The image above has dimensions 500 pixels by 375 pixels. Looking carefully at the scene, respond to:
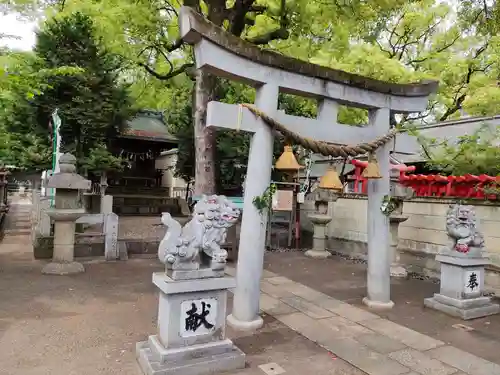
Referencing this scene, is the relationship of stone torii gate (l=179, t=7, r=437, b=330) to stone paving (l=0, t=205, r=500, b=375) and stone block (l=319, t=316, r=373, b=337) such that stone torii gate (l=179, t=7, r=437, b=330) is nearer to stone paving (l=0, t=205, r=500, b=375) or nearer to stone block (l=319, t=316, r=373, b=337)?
stone paving (l=0, t=205, r=500, b=375)

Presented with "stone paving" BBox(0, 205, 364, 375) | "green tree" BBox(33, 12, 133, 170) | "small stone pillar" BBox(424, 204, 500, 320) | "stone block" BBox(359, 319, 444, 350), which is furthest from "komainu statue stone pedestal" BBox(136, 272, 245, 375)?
"green tree" BBox(33, 12, 133, 170)

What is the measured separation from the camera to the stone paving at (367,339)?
469 centimetres

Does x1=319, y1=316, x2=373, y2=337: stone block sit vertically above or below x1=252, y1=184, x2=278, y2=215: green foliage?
below

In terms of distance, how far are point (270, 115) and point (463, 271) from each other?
4429 mm

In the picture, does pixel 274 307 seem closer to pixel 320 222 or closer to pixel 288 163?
pixel 288 163

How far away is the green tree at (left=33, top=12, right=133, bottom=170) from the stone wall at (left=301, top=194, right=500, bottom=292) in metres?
8.28

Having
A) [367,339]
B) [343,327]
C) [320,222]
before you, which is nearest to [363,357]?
[367,339]

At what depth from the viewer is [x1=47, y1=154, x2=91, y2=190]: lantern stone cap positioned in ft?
29.0

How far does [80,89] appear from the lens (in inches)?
535

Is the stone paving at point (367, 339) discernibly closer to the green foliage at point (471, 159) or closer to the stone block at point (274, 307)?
the stone block at point (274, 307)

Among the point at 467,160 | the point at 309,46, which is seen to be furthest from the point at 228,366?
the point at 309,46

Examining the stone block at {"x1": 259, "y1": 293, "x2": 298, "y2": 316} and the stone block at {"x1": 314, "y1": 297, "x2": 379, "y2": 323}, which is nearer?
the stone block at {"x1": 314, "y1": 297, "x2": 379, "y2": 323}

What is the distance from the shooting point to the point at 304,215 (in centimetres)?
1456

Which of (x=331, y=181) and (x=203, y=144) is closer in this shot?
(x=331, y=181)
